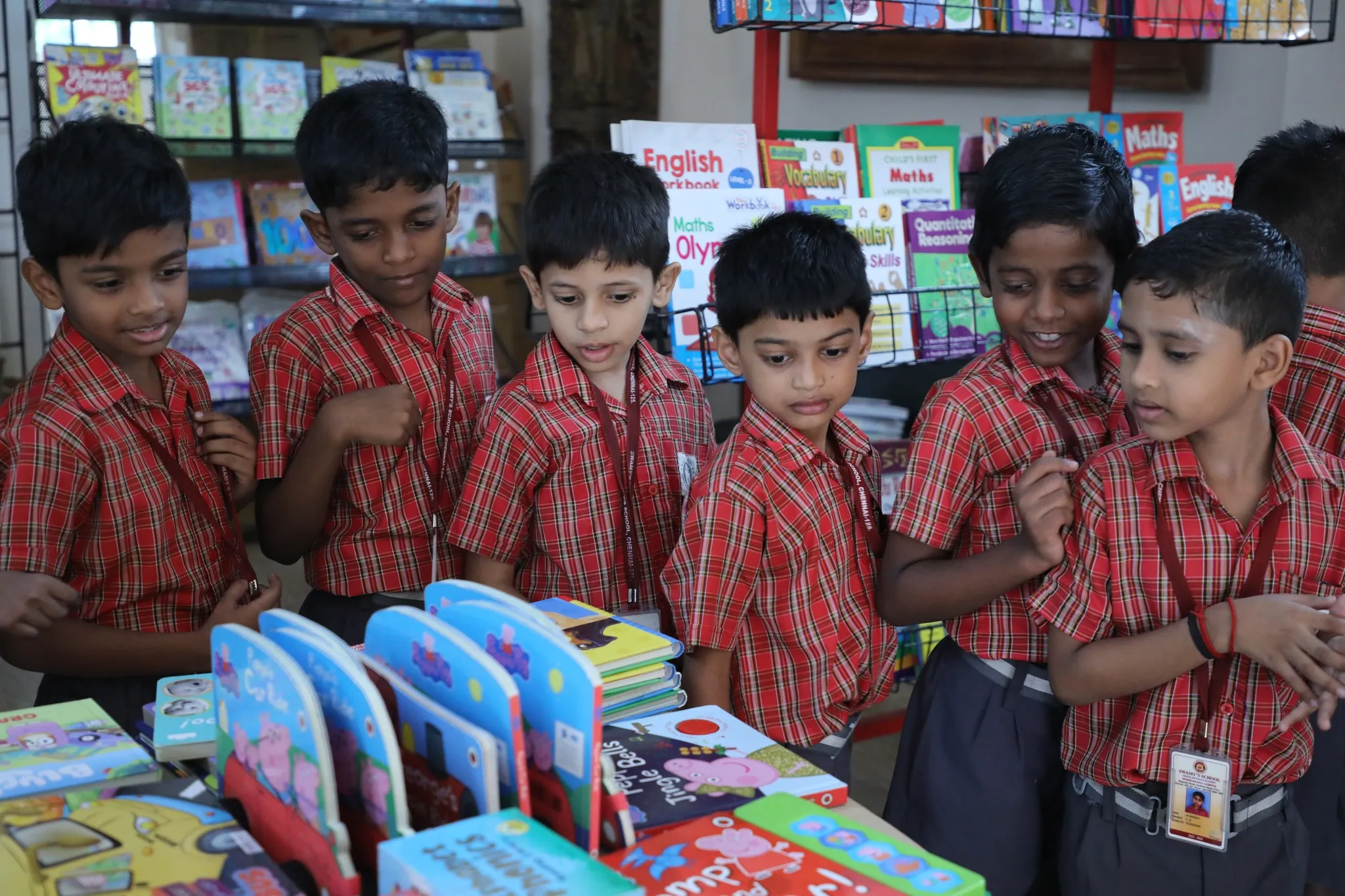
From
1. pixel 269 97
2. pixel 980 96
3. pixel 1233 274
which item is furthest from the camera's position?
pixel 980 96

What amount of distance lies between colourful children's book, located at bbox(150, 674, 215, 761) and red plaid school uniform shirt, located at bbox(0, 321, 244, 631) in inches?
13.7

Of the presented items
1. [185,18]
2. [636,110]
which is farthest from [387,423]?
[636,110]

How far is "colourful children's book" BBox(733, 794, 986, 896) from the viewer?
0.91 meters

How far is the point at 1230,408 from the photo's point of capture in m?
1.41

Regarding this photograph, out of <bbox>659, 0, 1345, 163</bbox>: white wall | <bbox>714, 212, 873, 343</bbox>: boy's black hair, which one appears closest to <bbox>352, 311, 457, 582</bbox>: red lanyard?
<bbox>714, 212, 873, 343</bbox>: boy's black hair

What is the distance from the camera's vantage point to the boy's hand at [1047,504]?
4.70ft

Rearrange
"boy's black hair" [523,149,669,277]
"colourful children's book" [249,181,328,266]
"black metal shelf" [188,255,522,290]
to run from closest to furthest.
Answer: "boy's black hair" [523,149,669,277], "black metal shelf" [188,255,522,290], "colourful children's book" [249,181,328,266]

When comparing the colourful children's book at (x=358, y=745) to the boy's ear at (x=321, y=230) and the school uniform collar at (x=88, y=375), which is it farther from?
the boy's ear at (x=321, y=230)

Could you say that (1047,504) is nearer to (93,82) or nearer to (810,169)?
(810,169)

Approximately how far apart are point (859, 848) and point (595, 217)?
99 cm

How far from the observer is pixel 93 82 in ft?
10.9

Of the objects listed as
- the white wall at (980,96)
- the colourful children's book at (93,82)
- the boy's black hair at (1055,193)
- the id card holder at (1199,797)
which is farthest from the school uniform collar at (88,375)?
the white wall at (980,96)

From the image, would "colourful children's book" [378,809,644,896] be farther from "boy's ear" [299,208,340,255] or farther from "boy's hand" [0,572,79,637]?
"boy's ear" [299,208,340,255]

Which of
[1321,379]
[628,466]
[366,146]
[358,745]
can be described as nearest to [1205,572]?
[1321,379]
